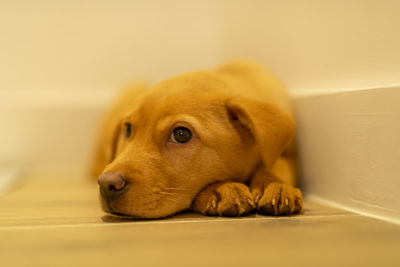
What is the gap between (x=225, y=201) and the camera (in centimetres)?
198

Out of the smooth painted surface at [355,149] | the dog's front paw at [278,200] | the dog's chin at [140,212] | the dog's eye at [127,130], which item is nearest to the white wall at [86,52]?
the smooth painted surface at [355,149]

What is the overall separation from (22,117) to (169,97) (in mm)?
2296

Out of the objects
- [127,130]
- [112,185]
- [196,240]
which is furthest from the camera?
Result: [127,130]

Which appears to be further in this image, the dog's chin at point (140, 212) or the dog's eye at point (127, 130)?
the dog's eye at point (127, 130)

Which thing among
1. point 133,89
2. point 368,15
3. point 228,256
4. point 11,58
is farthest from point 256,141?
point 11,58

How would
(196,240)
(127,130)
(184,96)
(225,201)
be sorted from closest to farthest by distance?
(196,240) < (225,201) < (184,96) < (127,130)

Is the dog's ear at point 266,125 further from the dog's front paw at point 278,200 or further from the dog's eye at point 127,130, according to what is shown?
the dog's eye at point 127,130

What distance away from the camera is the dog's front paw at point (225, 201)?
6.47 feet

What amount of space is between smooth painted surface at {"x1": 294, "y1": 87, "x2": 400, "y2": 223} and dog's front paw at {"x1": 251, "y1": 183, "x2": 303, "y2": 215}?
0.26 meters

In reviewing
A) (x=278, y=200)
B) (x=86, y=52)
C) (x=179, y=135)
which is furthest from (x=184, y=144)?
(x=86, y=52)

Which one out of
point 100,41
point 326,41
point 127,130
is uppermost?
point 100,41

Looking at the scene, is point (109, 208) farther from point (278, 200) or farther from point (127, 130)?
point (278, 200)

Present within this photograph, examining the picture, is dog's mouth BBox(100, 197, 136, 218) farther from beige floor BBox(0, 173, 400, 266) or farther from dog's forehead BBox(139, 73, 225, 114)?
dog's forehead BBox(139, 73, 225, 114)

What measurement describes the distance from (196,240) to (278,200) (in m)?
0.56
